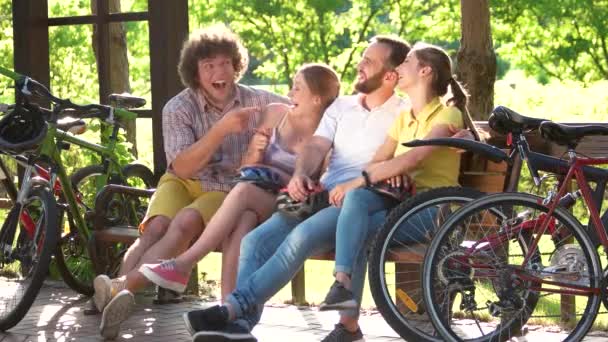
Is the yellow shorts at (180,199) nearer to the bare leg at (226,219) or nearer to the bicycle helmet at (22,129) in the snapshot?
the bare leg at (226,219)

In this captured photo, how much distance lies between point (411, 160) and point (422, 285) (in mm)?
608

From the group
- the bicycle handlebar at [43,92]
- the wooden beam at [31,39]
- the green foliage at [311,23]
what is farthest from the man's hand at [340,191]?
the green foliage at [311,23]

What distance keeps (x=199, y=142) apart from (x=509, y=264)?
5.38ft

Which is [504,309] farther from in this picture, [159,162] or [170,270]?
[159,162]

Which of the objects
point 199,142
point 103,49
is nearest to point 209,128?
Answer: point 199,142

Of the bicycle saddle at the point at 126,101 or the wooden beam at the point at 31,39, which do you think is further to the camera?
the wooden beam at the point at 31,39

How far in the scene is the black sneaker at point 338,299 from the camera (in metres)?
5.41

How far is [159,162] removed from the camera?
763cm

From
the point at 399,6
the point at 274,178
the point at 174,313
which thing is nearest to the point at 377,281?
the point at 274,178

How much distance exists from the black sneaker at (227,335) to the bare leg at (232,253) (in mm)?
456

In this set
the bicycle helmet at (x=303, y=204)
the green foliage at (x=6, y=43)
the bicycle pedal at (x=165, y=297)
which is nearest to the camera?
the bicycle helmet at (x=303, y=204)

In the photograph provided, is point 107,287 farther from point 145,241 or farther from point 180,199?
point 180,199

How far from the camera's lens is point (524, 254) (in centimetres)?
523

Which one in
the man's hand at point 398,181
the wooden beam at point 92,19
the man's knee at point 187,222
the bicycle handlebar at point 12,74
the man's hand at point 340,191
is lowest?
the man's knee at point 187,222
